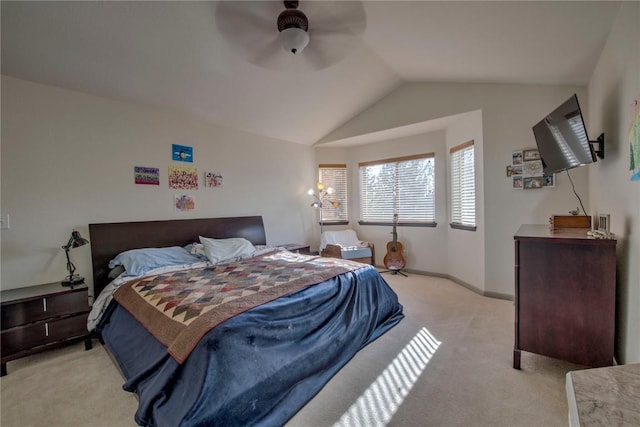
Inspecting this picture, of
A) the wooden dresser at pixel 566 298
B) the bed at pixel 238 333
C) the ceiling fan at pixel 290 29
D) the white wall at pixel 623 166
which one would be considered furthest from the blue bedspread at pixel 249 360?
the ceiling fan at pixel 290 29

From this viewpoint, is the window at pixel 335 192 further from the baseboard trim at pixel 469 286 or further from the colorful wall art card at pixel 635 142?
the colorful wall art card at pixel 635 142

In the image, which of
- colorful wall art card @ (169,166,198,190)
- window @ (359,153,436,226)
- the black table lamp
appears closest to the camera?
the black table lamp

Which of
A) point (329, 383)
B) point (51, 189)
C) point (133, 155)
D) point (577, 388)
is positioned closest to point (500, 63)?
point (577, 388)

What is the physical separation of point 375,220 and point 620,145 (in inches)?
141

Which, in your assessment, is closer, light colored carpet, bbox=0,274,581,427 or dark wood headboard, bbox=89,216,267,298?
light colored carpet, bbox=0,274,581,427

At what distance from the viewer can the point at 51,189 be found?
2.61 meters

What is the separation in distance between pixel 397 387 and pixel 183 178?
321 centimetres

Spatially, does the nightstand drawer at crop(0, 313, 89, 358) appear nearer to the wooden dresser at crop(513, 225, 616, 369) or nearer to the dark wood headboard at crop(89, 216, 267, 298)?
the dark wood headboard at crop(89, 216, 267, 298)

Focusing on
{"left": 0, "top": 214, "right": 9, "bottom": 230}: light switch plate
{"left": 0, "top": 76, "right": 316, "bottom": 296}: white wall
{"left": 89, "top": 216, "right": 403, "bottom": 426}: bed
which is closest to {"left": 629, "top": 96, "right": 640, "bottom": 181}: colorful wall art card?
{"left": 89, "top": 216, "right": 403, "bottom": 426}: bed

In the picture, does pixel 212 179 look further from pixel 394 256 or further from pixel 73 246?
pixel 394 256

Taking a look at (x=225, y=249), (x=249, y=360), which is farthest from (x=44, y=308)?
(x=249, y=360)

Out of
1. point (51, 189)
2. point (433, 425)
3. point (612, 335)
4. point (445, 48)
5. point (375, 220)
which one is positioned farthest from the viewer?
point (375, 220)

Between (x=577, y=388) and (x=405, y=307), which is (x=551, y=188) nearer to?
(x=405, y=307)

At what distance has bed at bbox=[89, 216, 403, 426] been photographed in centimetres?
147
